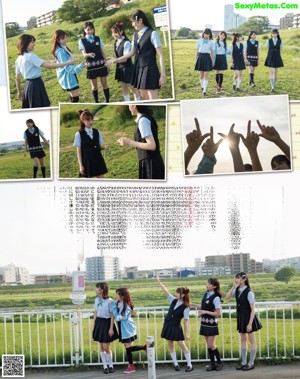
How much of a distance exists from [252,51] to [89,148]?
1.86 metres

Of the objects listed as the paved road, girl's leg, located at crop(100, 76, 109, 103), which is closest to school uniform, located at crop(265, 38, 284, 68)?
girl's leg, located at crop(100, 76, 109, 103)

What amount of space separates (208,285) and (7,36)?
3.13 metres

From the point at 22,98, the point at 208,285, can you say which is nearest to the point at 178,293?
the point at 208,285

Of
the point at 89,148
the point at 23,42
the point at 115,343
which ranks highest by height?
the point at 23,42

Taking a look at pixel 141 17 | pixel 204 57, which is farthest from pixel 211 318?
pixel 141 17

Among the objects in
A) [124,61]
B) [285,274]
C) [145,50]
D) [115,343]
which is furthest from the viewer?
[115,343]

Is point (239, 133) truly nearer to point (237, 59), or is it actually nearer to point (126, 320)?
point (237, 59)

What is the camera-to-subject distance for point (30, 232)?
632 inches

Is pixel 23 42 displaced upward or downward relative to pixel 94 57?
upward

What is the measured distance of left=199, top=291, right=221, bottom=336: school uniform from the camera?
15.9 m

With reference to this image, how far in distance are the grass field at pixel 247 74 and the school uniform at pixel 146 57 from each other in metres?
0.20

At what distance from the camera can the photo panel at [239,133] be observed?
51.9ft

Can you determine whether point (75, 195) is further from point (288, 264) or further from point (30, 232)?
point (288, 264)

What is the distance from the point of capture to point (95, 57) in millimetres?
15852
